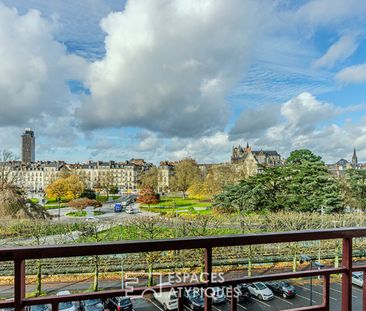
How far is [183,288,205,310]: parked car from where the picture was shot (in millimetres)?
1098

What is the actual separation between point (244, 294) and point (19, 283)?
35.1 inches

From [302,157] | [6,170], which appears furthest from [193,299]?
[6,170]

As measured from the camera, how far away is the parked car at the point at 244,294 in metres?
1.26

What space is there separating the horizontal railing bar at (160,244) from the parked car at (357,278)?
0.21 m

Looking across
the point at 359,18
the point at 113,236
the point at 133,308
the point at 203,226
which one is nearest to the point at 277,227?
the point at 203,226

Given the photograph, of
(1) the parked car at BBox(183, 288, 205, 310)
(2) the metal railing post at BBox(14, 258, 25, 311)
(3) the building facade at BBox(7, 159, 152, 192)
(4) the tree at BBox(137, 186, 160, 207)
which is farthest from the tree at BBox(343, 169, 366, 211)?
(3) the building facade at BBox(7, 159, 152, 192)

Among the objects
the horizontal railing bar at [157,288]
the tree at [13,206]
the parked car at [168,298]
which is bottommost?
the tree at [13,206]

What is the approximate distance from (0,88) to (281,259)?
11879mm

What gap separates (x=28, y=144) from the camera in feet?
125

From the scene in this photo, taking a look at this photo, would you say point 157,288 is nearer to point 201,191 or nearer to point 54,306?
point 54,306

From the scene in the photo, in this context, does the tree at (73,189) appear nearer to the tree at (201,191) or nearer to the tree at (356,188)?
the tree at (201,191)

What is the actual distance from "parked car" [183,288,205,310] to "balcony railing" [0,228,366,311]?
0.02 metres

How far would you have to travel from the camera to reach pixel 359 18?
5395mm

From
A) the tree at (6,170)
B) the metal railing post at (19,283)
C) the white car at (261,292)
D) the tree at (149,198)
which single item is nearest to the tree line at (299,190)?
the tree at (149,198)
